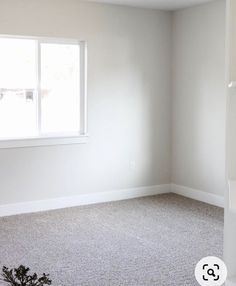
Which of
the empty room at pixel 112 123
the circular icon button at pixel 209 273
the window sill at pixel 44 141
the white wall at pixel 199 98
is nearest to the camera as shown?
the circular icon button at pixel 209 273

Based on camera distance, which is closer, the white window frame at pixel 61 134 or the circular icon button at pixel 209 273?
the circular icon button at pixel 209 273

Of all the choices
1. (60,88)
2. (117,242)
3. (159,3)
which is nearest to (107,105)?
(60,88)

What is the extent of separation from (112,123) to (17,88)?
1306 millimetres

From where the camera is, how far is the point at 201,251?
14.3 feet

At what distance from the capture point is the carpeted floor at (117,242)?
12.5 feet

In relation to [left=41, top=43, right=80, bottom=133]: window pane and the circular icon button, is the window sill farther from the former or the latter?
the circular icon button

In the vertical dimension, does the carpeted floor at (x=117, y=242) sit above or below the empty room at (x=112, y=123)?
below

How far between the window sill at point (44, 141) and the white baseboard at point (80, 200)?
26.6 inches

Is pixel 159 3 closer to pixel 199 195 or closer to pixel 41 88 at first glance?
pixel 41 88

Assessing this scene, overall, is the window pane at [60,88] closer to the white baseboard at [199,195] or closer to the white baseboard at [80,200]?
the white baseboard at [80,200]

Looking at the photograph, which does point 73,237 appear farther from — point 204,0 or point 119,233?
point 204,0

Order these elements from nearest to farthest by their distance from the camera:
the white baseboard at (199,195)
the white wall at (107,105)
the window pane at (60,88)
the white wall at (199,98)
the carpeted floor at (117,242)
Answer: the carpeted floor at (117,242), the white wall at (107,105), the window pane at (60,88), the white wall at (199,98), the white baseboard at (199,195)

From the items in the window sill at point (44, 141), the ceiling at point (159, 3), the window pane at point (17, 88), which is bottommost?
the window sill at point (44, 141)

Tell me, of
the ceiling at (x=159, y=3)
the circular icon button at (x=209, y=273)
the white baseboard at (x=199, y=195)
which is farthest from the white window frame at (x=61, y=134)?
the circular icon button at (x=209, y=273)
